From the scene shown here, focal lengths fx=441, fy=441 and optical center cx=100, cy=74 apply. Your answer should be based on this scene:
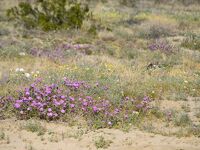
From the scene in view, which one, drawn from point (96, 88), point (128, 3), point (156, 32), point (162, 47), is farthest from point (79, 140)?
point (128, 3)

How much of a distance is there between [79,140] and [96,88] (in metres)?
2.08

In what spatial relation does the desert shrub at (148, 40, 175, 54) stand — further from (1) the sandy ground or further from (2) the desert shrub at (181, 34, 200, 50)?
(1) the sandy ground

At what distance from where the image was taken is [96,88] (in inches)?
344

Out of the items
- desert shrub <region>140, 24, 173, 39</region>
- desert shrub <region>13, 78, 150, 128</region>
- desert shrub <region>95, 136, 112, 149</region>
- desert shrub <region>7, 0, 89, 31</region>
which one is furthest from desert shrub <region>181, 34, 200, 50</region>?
desert shrub <region>95, 136, 112, 149</region>

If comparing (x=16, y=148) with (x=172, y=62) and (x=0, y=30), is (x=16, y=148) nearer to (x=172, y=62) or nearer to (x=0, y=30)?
(x=172, y=62)

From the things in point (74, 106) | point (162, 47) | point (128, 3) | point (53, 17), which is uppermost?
point (74, 106)

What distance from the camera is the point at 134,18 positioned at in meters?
22.0

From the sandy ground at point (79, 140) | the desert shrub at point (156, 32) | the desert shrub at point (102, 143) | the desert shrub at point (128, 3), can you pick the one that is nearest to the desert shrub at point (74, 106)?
the sandy ground at point (79, 140)

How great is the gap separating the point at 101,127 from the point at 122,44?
801 centimetres

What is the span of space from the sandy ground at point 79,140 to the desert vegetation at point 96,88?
0.02 m

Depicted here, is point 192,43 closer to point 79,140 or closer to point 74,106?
point 74,106

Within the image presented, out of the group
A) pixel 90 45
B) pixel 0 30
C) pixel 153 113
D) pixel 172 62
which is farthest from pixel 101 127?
pixel 0 30

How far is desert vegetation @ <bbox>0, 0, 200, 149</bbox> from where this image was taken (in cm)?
702

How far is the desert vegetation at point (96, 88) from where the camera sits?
23.0 feet
